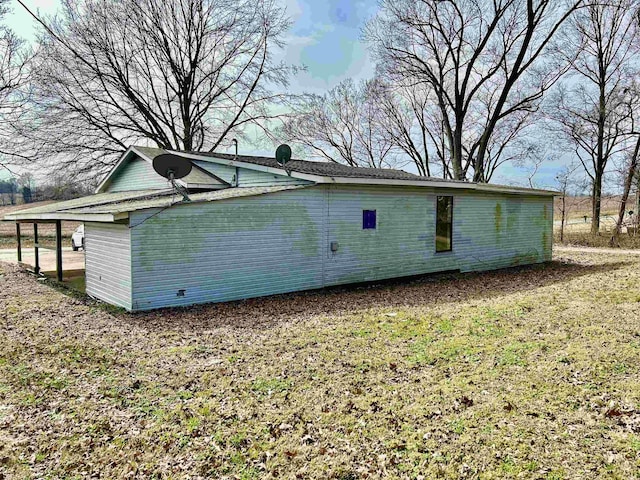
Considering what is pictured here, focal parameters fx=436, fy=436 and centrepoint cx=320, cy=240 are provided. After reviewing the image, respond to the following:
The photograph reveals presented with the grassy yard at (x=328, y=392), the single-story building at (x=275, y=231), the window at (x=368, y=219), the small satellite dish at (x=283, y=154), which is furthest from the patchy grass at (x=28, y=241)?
the window at (x=368, y=219)

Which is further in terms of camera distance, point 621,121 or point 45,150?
point 621,121

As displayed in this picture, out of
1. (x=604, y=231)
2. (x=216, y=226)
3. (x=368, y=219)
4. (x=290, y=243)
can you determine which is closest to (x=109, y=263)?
(x=216, y=226)

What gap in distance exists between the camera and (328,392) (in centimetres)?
423

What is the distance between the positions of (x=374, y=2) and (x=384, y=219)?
48.4 ft

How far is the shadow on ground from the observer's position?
23.0ft

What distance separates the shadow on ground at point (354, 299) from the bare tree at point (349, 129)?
18.5 meters

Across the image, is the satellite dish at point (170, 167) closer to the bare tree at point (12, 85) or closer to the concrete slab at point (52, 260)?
the concrete slab at point (52, 260)

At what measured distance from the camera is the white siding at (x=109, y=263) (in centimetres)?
756

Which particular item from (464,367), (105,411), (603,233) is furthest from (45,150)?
(603,233)

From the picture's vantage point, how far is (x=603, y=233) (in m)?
20.6

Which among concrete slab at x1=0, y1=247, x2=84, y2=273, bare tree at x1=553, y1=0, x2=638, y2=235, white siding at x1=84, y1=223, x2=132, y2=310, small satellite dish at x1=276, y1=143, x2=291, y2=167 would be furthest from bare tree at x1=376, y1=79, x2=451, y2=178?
white siding at x1=84, y1=223, x2=132, y2=310

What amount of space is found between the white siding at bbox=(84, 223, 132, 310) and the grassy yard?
27.4 inches

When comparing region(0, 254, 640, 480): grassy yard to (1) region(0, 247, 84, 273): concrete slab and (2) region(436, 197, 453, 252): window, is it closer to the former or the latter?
(2) region(436, 197, 453, 252): window

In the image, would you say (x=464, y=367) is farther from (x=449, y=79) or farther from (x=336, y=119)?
(x=336, y=119)
